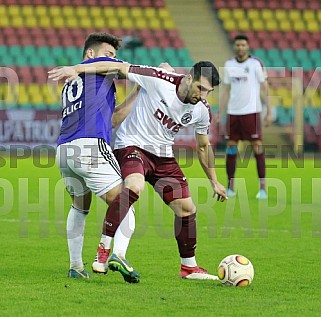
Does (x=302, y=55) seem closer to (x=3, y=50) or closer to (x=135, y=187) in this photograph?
(x=3, y=50)

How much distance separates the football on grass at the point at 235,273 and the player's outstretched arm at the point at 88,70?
1642mm

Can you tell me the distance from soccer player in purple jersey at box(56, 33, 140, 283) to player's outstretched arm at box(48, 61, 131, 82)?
0.22ft

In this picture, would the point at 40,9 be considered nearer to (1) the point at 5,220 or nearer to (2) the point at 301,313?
(1) the point at 5,220

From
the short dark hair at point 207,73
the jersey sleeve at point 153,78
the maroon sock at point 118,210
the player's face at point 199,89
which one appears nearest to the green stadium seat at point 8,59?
the jersey sleeve at point 153,78

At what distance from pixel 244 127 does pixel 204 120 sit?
6.62m

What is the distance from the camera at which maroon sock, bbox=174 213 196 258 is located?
6.87 meters

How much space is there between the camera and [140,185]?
21.0 feet

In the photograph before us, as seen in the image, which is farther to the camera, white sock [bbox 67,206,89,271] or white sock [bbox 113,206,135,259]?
white sock [bbox 67,206,89,271]

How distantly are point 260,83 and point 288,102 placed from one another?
40.4ft

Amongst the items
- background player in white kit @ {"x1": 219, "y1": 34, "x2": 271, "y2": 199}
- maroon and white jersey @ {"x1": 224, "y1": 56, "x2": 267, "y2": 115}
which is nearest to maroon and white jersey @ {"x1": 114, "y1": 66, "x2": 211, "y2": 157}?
background player in white kit @ {"x1": 219, "y1": 34, "x2": 271, "y2": 199}

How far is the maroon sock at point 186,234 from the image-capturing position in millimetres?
6867

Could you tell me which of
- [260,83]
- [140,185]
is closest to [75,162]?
[140,185]

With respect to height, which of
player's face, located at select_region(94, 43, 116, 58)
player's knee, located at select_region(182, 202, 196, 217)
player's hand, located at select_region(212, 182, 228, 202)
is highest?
player's face, located at select_region(94, 43, 116, 58)

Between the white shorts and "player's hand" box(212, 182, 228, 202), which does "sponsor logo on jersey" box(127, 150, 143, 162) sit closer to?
the white shorts
